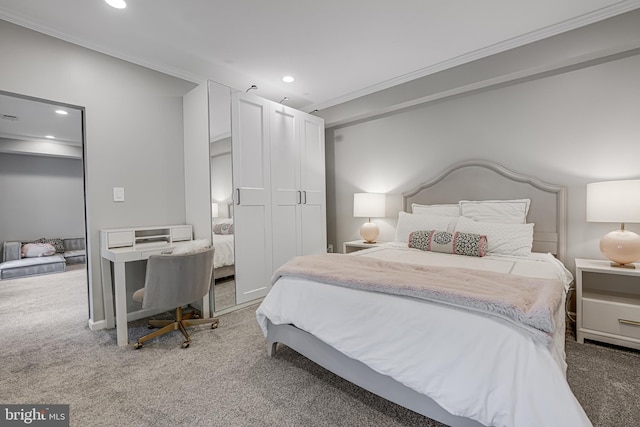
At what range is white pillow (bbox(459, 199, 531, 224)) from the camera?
2.65 metres

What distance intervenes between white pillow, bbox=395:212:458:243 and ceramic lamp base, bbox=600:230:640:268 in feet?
3.57

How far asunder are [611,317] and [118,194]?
420 centimetres

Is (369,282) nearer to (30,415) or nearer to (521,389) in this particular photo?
(521,389)

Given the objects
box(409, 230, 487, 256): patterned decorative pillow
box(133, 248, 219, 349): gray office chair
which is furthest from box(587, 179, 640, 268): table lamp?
box(133, 248, 219, 349): gray office chair

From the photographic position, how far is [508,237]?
2.47 metres

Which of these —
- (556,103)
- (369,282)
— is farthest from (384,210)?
(369,282)

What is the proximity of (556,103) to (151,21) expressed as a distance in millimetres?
3571

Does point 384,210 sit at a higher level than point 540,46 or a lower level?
lower

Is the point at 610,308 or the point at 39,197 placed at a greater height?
the point at 39,197

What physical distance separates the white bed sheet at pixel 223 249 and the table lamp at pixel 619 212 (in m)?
3.14

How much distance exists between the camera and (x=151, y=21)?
2.32 meters

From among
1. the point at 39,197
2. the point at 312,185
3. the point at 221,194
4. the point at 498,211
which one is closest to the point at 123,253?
the point at 221,194

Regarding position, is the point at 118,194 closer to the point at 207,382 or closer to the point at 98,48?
the point at 98,48

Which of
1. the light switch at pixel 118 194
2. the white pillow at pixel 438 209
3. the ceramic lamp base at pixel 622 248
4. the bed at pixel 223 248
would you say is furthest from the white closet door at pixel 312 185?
the ceramic lamp base at pixel 622 248
